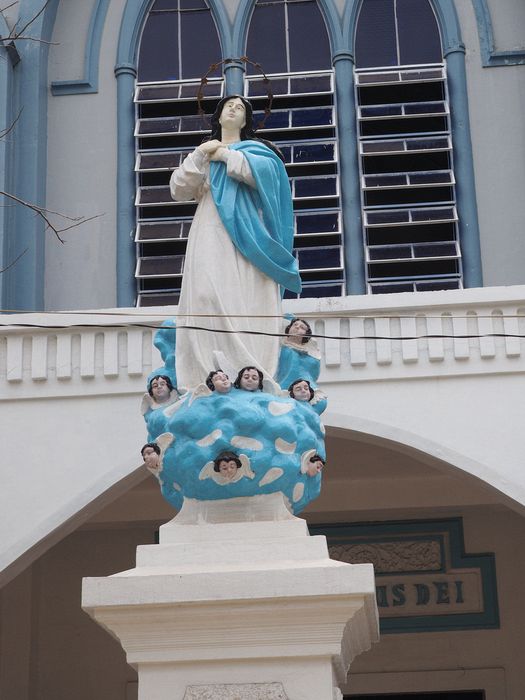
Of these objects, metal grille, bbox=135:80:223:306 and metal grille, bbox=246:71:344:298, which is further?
metal grille, bbox=135:80:223:306

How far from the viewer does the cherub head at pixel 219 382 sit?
18.0ft

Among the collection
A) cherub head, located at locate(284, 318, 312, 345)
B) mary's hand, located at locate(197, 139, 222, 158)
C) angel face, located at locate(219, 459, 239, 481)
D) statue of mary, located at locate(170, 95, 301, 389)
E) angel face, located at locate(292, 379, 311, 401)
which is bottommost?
angel face, located at locate(219, 459, 239, 481)

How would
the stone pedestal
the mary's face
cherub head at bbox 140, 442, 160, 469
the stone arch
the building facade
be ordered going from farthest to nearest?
1. the building facade
2. the stone arch
3. the mary's face
4. cherub head at bbox 140, 442, 160, 469
5. the stone pedestal

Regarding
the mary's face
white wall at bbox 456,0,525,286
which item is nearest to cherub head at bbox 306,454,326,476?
the mary's face

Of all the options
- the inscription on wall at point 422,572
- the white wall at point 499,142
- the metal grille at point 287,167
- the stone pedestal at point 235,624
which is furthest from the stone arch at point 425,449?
the stone pedestal at point 235,624

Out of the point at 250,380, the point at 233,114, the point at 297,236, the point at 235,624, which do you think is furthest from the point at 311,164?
the point at 235,624

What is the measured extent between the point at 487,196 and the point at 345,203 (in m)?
1.06

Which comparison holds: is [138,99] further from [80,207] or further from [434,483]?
[434,483]

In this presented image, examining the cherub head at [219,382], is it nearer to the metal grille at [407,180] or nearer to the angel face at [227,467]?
the angel face at [227,467]

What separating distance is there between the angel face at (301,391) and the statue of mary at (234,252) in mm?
133

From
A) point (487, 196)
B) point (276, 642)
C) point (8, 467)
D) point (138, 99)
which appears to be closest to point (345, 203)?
point (487, 196)

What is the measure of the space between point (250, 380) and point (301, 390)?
0.24m

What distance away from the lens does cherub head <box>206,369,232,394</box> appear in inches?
217

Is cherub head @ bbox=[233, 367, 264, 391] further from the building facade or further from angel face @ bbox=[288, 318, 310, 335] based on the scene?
the building facade
